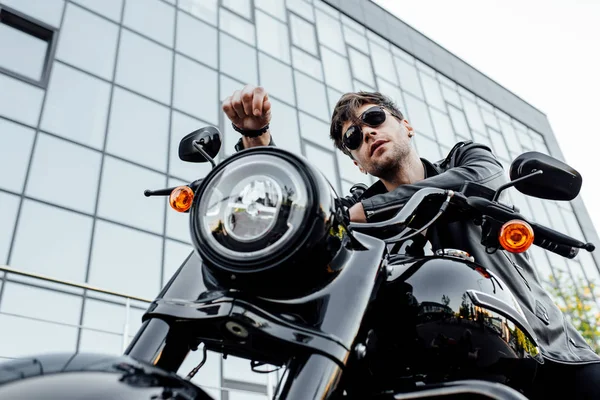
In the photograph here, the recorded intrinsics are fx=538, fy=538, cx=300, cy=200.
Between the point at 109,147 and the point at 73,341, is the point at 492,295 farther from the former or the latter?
the point at 109,147

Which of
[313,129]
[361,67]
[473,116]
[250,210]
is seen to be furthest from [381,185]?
[473,116]

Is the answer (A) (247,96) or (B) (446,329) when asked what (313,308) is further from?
(A) (247,96)

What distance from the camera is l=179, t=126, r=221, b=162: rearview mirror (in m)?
1.42

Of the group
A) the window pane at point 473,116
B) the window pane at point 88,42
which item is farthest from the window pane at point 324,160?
the window pane at point 473,116

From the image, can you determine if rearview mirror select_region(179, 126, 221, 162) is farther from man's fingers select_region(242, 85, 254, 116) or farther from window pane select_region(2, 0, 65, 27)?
window pane select_region(2, 0, 65, 27)

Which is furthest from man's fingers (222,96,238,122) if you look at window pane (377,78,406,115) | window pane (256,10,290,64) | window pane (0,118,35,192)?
window pane (377,78,406,115)

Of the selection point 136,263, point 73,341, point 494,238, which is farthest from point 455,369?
point 136,263

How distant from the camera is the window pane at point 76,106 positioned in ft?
29.8

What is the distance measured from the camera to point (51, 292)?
23.9 ft

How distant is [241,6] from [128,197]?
7.21 m

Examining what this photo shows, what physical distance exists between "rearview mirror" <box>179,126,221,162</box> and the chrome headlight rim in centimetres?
41

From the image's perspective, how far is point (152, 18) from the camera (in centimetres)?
1182

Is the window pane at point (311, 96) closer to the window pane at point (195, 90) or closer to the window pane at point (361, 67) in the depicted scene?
the window pane at point (361, 67)

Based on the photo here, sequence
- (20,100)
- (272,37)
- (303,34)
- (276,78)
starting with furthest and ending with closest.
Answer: (303,34) < (272,37) < (276,78) < (20,100)
